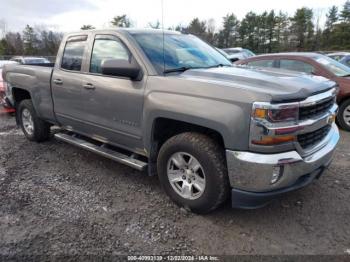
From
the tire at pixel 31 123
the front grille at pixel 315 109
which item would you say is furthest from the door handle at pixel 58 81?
the front grille at pixel 315 109

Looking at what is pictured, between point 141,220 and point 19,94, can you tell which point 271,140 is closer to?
point 141,220

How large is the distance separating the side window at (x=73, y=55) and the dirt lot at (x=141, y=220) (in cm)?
150

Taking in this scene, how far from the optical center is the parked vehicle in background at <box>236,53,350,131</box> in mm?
6391

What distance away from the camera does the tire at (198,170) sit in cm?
288

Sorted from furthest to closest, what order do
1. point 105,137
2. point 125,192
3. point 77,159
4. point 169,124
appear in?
point 77,159 → point 105,137 → point 125,192 → point 169,124

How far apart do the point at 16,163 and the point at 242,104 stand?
12.3 feet

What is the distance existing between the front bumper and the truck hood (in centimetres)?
51

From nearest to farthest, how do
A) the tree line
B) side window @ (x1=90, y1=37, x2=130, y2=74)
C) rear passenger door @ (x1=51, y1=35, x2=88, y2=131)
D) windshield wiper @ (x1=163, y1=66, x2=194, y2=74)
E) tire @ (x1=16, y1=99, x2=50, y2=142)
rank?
windshield wiper @ (x1=163, y1=66, x2=194, y2=74) < side window @ (x1=90, y1=37, x2=130, y2=74) < rear passenger door @ (x1=51, y1=35, x2=88, y2=131) < tire @ (x1=16, y1=99, x2=50, y2=142) < the tree line

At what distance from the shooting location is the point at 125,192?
148 inches

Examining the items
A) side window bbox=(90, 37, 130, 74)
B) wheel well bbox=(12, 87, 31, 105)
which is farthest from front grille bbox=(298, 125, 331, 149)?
wheel well bbox=(12, 87, 31, 105)

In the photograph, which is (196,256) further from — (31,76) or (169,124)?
(31,76)

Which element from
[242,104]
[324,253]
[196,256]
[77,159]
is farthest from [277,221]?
[77,159]

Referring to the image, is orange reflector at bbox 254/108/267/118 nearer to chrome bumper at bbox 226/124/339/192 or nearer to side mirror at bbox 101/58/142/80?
chrome bumper at bbox 226/124/339/192

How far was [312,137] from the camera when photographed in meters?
2.92
